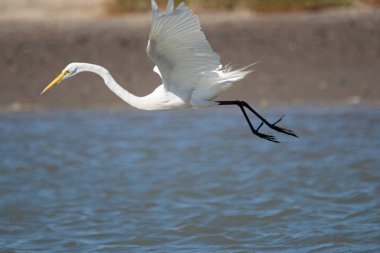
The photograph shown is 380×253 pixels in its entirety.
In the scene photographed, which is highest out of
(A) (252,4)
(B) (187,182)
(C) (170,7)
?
(A) (252,4)

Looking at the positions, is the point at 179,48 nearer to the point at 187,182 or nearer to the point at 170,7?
the point at 170,7

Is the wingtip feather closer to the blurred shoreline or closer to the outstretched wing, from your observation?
the outstretched wing

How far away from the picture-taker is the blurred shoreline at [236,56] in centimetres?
1108

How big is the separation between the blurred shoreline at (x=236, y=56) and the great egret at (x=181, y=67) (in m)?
4.93

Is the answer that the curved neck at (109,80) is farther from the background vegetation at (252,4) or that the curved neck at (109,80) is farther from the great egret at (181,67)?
the background vegetation at (252,4)

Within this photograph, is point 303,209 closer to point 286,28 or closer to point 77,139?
point 77,139

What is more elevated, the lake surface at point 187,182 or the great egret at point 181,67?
the great egret at point 181,67

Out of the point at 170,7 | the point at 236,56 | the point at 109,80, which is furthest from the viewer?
the point at 236,56


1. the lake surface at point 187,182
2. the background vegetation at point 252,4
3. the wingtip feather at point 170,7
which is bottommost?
the lake surface at point 187,182

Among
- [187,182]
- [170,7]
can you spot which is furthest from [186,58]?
[187,182]

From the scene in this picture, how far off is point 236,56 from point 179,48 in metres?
6.36

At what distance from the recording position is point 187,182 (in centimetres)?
871

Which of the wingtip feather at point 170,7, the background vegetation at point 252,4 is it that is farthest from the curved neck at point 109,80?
the background vegetation at point 252,4

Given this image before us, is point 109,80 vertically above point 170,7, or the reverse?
point 170,7
